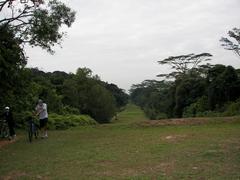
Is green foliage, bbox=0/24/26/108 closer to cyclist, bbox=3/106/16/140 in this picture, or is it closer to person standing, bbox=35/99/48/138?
cyclist, bbox=3/106/16/140

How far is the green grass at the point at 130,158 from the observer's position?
358 inches

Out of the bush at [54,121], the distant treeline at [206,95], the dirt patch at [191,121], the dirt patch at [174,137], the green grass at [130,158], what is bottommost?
the green grass at [130,158]

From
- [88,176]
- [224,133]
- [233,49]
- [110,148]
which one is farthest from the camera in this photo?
[233,49]

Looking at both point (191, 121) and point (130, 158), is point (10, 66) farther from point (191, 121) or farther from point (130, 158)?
point (130, 158)

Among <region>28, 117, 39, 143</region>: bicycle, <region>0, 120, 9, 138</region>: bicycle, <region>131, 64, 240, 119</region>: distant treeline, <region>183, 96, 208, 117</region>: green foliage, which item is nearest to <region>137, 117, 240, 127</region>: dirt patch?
<region>28, 117, 39, 143</region>: bicycle

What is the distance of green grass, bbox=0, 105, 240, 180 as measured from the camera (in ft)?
29.8

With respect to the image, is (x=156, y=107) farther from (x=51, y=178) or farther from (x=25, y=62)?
(x=51, y=178)

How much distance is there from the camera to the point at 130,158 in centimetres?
1115

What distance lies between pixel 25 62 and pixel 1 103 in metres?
2.72

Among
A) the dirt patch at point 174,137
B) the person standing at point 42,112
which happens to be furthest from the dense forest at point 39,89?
the dirt patch at point 174,137

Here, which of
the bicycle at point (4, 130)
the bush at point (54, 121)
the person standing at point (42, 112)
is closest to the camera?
the person standing at point (42, 112)

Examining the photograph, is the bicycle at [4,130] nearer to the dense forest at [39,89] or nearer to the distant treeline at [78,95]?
the dense forest at [39,89]

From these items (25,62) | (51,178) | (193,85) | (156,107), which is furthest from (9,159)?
(156,107)

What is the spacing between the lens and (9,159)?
495 inches
